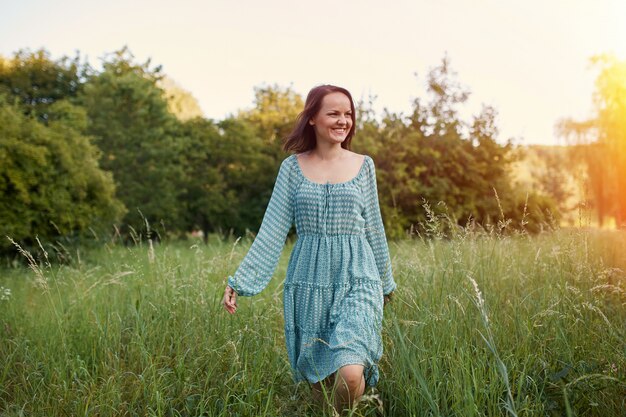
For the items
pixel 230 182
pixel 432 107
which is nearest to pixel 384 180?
pixel 432 107

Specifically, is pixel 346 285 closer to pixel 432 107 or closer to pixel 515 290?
pixel 515 290

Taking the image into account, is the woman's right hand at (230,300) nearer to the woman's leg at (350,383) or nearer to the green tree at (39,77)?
the woman's leg at (350,383)

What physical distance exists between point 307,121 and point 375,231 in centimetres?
76

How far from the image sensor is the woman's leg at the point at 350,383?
9.64ft

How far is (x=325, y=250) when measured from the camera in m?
3.42

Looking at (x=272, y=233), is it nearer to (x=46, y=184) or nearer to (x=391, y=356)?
(x=391, y=356)

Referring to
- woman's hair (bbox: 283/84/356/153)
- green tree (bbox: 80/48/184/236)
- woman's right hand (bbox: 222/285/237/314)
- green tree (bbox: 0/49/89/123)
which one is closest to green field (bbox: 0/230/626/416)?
woman's right hand (bbox: 222/285/237/314)

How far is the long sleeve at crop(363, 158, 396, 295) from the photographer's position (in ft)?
11.7

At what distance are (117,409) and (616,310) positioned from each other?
133 inches

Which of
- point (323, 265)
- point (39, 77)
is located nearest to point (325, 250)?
point (323, 265)

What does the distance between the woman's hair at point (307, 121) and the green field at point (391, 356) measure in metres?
1.05

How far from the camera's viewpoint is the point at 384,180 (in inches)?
625

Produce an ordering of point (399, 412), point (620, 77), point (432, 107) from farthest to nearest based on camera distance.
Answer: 1. point (620, 77)
2. point (432, 107)
3. point (399, 412)

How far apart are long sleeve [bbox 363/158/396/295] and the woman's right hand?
0.84m
